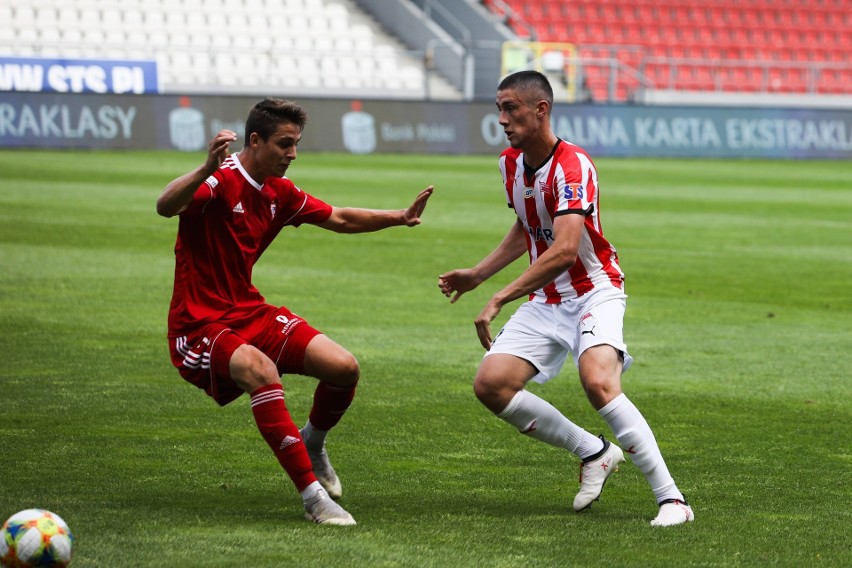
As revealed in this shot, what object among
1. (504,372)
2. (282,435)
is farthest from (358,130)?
(282,435)

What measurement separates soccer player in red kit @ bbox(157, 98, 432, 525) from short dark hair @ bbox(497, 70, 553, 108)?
35.2 inches

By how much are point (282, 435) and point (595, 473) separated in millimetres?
1365

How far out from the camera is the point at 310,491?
552 cm

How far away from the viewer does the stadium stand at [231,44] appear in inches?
1325

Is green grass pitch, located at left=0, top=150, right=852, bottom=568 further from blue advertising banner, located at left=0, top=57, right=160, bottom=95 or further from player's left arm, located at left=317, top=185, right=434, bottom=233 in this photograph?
blue advertising banner, located at left=0, top=57, right=160, bottom=95

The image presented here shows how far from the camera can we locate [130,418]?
7.46 metres

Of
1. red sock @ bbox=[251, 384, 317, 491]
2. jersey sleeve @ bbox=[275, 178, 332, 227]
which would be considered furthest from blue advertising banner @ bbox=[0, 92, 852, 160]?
red sock @ bbox=[251, 384, 317, 491]

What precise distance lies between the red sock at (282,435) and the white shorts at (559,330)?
0.99m

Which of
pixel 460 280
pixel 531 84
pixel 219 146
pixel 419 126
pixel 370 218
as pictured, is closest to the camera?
pixel 219 146

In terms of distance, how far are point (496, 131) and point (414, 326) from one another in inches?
869

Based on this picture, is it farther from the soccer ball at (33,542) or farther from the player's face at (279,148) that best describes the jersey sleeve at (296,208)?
the soccer ball at (33,542)

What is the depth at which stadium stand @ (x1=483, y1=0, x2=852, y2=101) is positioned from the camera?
39625 mm

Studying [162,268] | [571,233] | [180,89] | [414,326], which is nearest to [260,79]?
[180,89]

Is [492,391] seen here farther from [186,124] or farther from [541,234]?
[186,124]
